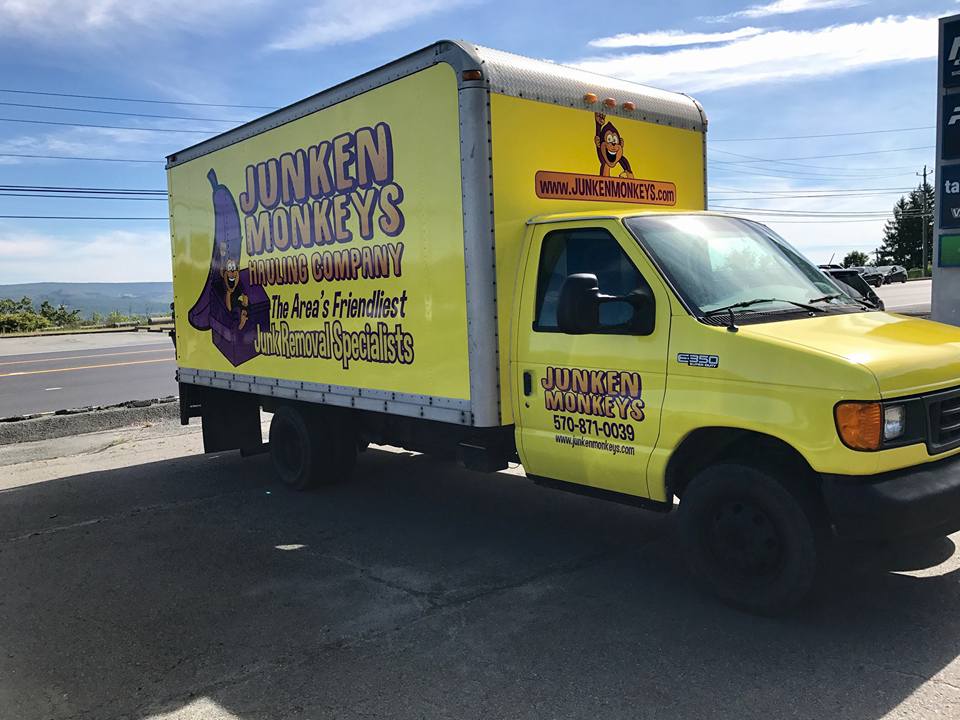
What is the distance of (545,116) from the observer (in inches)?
213

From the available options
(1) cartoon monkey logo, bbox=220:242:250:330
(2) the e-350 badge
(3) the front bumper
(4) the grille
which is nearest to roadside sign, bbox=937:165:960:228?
(4) the grille

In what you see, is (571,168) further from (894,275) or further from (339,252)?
(894,275)

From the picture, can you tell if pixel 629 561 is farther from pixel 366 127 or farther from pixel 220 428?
pixel 220 428

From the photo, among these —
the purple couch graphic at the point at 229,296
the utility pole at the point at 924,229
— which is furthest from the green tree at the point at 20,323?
the utility pole at the point at 924,229

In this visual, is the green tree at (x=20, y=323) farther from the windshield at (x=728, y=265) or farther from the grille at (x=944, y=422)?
the grille at (x=944, y=422)

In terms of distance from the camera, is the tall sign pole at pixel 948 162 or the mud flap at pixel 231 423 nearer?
the mud flap at pixel 231 423

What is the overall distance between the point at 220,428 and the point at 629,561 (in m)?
4.77

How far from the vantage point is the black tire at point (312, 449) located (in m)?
7.31

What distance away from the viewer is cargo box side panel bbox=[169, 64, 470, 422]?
5430 mm

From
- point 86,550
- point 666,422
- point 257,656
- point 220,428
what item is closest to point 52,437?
point 220,428

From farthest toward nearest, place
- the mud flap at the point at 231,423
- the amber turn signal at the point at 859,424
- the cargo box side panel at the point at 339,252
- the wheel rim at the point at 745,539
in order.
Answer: the mud flap at the point at 231,423, the cargo box side panel at the point at 339,252, the wheel rim at the point at 745,539, the amber turn signal at the point at 859,424

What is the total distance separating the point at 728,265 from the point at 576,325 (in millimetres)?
1040

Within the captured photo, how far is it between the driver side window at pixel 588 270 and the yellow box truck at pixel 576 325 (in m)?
0.01

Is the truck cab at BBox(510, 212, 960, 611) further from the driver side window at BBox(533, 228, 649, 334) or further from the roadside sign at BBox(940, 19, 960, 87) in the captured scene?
the roadside sign at BBox(940, 19, 960, 87)
